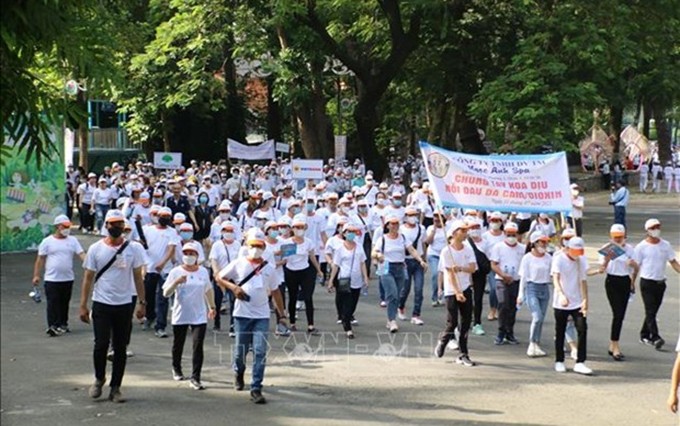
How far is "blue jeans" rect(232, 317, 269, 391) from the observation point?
35.2 ft

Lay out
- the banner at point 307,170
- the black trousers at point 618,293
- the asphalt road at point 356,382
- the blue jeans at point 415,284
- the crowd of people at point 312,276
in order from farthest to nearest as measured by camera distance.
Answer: the banner at point 307,170 → the blue jeans at point 415,284 → the black trousers at point 618,293 → the crowd of people at point 312,276 → the asphalt road at point 356,382

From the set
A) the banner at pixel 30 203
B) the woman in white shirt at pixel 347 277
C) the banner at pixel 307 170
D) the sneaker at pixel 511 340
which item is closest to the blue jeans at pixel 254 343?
the woman in white shirt at pixel 347 277

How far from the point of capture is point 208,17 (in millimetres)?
33594

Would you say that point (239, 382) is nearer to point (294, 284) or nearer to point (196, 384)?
point (196, 384)

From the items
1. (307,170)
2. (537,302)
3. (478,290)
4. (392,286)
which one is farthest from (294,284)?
(307,170)

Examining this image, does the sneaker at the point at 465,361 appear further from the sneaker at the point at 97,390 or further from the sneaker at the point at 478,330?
the sneaker at the point at 97,390

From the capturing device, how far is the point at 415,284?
15891mm

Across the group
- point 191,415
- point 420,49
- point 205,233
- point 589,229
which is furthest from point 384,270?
point 420,49

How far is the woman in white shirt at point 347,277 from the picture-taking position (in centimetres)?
1466

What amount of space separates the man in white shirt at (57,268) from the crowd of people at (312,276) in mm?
17

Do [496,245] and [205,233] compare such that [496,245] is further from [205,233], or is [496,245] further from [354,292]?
[205,233]

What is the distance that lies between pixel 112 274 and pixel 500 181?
22.1 feet

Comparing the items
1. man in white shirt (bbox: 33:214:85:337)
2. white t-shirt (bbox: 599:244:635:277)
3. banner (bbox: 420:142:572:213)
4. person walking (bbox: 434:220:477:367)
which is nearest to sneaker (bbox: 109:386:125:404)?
man in white shirt (bbox: 33:214:85:337)

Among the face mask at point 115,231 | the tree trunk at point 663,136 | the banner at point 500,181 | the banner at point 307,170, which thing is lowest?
the face mask at point 115,231
